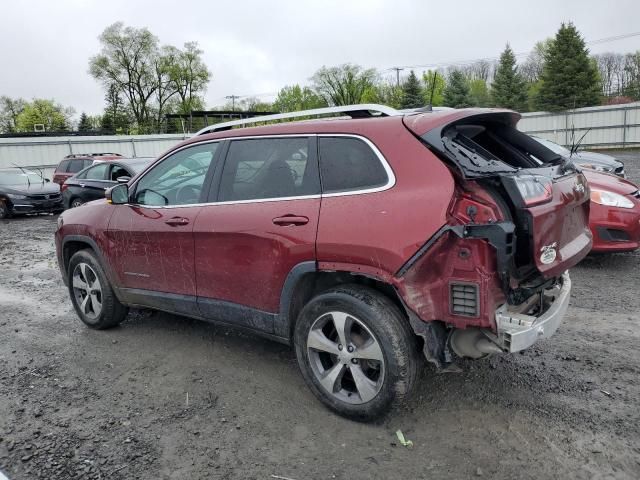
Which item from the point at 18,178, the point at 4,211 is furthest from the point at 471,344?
the point at 18,178

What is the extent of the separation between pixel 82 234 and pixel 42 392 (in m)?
1.60

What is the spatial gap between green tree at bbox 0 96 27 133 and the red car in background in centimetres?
7715

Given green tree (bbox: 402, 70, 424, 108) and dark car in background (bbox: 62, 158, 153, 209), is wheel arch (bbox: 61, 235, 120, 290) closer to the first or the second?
dark car in background (bbox: 62, 158, 153, 209)

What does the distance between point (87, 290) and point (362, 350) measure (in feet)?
10.4

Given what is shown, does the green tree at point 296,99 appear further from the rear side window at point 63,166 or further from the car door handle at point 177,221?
the car door handle at point 177,221

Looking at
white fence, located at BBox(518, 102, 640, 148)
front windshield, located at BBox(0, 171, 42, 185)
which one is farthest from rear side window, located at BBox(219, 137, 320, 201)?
white fence, located at BBox(518, 102, 640, 148)

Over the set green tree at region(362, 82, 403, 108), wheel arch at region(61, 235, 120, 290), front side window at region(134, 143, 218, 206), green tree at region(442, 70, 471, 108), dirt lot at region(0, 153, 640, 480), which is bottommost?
dirt lot at region(0, 153, 640, 480)

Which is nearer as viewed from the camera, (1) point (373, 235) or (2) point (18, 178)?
(1) point (373, 235)

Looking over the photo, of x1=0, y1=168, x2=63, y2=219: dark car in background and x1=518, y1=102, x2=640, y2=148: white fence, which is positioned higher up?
x1=518, y1=102, x2=640, y2=148: white fence

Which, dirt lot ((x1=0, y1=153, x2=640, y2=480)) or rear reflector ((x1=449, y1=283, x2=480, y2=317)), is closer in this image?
rear reflector ((x1=449, y1=283, x2=480, y2=317))

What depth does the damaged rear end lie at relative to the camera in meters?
2.68

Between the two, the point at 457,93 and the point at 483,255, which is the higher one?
the point at 457,93

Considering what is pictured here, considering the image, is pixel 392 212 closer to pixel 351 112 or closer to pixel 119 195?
pixel 351 112

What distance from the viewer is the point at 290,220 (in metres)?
3.28
